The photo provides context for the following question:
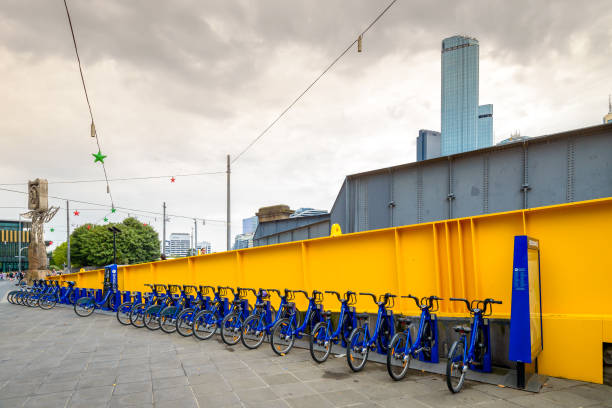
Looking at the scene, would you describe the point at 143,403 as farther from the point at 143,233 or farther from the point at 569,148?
the point at 143,233

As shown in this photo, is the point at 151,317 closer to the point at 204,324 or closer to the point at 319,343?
the point at 204,324

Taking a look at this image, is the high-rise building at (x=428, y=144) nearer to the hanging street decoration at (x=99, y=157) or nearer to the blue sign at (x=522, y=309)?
the hanging street decoration at (x=99, y=157)

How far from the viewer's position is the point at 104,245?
50000 millimetres

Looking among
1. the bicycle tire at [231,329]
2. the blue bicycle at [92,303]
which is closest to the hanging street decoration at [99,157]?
the blue bicycle at [92,303]

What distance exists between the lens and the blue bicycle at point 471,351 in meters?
4.47

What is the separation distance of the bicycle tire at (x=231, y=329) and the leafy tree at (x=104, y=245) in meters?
47.9

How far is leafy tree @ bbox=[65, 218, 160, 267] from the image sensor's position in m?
49.4

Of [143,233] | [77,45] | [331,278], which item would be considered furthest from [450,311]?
[143,233]

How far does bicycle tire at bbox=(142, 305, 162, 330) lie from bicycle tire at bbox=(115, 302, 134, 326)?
955mm

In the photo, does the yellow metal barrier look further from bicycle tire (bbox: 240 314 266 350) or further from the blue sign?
bicycle tire (bbox: 240 314 266 350)

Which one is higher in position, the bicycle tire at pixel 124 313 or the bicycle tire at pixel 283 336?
the bicycle tire at pixel 283 336

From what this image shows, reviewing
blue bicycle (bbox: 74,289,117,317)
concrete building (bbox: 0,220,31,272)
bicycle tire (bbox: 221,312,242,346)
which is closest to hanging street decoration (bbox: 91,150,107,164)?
blue bicycle (bbox: 74,289,117,317)

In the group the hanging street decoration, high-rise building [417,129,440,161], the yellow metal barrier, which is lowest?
the yellow metal barrier

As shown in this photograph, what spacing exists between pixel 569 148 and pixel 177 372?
847cm
